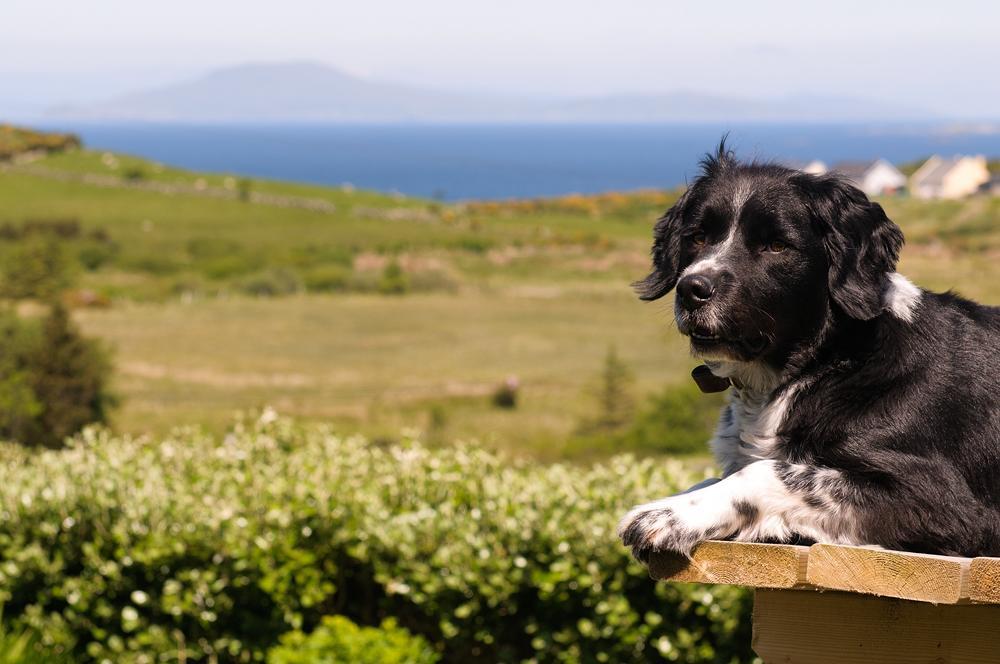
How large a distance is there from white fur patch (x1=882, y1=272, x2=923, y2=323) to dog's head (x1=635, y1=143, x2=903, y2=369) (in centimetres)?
4

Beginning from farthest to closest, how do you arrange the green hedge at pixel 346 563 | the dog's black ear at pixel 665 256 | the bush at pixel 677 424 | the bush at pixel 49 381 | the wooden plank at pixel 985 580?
the bush at pixel 677 424
the bush at pixel 49 381
the green hedge at pixel 346 563
the dog's black ear at pixel 665 256
the wooden plank at pixel 985 580

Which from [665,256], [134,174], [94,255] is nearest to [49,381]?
[665,256]

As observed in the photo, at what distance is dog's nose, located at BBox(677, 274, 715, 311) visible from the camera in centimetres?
336

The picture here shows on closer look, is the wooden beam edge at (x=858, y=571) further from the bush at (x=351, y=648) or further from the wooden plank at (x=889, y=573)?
the bush at (x=351, y=648)

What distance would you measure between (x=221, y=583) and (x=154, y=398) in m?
39.3

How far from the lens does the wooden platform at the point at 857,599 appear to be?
9.34ft

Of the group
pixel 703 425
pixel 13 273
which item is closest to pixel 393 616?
pixel 703 425

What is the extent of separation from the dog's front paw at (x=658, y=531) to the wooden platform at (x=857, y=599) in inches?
1.5

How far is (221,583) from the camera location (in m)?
7.82

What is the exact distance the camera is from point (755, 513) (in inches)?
127

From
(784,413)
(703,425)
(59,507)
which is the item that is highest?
(784,413)

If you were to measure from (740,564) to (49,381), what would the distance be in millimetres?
32410

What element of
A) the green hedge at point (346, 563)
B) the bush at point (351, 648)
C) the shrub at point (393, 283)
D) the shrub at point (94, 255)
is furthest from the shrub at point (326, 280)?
the bush at point (351, 648)

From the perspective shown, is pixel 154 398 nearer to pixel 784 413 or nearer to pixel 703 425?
pixel 703 425
